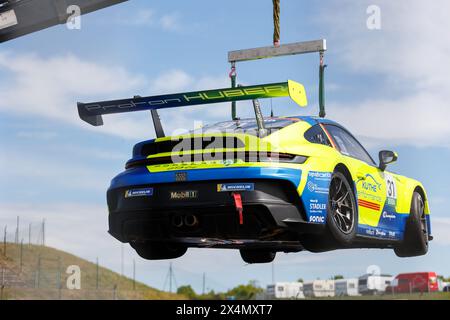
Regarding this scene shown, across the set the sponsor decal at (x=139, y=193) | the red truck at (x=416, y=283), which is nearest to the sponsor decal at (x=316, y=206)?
the sponsor decal at (x=139, y=193)

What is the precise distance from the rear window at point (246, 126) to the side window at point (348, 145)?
21.3 inches

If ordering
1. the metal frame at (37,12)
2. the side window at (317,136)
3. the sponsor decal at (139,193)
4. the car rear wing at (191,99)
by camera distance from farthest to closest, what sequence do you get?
1. the metal frame at (37,12)
2. the side window at (317,136)
3. the sponsor decal at (139,193)
4. the car rear wing at (191,99)

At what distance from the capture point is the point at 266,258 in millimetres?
9000

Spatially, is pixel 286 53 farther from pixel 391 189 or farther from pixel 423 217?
pixel 423 217

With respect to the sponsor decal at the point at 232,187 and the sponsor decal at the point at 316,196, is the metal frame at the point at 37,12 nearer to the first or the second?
the sponsor decal at the point at 232,187

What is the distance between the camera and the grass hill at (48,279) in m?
50.9

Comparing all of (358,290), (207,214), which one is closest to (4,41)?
(207,214)

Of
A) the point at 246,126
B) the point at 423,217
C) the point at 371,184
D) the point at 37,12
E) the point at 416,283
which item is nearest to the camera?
the point at 246,126

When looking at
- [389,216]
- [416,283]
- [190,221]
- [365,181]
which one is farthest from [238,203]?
[416,283]

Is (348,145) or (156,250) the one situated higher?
(348,145)

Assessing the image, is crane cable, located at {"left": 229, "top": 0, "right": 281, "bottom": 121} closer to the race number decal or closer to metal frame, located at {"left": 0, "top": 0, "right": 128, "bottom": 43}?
the race number decal

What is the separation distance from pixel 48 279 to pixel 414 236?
166 ft

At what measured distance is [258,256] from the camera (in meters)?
8.98
